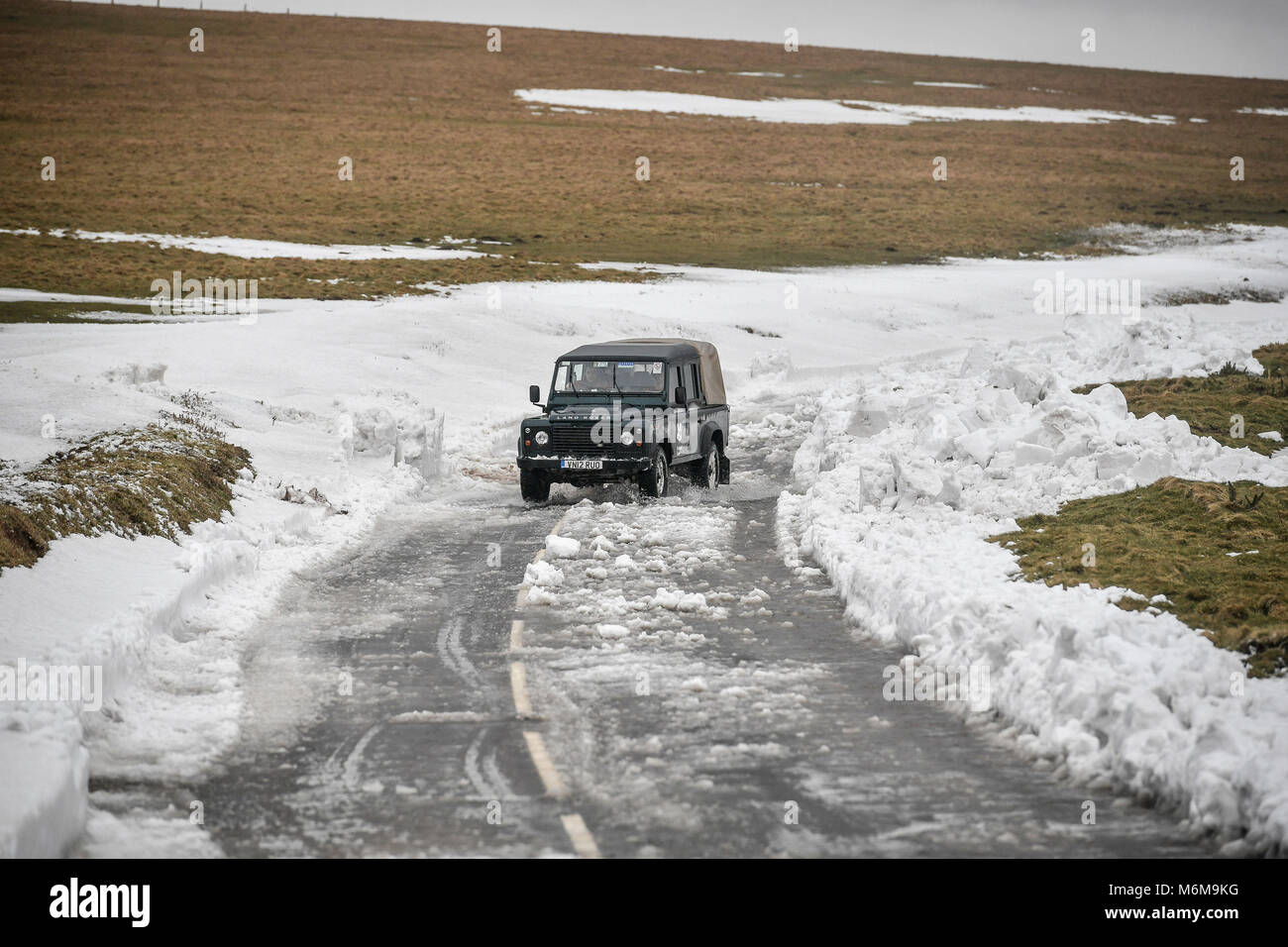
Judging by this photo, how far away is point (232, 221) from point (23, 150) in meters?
19.9

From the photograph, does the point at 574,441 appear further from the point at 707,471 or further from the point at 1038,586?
the point at 1038,586

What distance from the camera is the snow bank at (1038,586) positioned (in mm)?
6895

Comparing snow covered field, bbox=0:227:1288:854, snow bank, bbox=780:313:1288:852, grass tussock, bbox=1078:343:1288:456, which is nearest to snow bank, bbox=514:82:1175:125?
snow covered field, bbox=0:227:1288:854

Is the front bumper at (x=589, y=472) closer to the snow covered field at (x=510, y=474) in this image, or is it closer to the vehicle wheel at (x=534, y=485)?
the vehicle wheel at (x=534, y=485)

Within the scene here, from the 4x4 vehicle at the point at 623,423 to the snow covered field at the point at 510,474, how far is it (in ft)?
6.52

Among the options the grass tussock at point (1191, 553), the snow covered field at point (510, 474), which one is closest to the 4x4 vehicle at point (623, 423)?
the snow covered field at point (510, 474)

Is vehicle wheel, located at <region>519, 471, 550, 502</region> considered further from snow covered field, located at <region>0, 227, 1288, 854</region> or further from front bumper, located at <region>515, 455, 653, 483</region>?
snow covered field, located at <region>0, 227, 1288, 854</region>

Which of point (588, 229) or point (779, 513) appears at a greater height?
point (588, 229)

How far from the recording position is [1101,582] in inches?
423

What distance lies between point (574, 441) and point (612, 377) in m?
1.46
